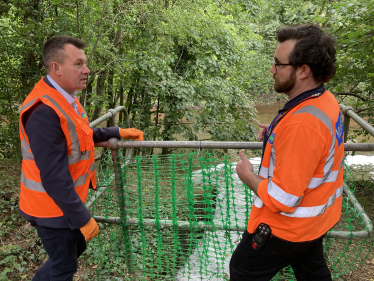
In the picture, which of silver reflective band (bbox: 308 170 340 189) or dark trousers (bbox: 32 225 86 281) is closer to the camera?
silver reflective band (bbox: 308 170 340 189)

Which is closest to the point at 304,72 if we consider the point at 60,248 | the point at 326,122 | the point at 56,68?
the point at 326,122

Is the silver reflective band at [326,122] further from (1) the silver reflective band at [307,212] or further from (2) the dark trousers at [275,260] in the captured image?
(2) the dark trousers at [275,260]

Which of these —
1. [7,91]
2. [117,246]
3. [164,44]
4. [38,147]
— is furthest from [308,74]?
[7,91]

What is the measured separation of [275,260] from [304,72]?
103 cm

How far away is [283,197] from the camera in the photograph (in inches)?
55.5

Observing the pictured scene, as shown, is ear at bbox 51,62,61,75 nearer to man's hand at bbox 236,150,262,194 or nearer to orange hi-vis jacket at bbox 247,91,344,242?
man's hand at bbox 236,150,262,194

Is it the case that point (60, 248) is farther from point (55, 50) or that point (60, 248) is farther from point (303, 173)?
point (303, 173)

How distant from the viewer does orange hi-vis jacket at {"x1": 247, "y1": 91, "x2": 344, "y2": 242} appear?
1.35 metres

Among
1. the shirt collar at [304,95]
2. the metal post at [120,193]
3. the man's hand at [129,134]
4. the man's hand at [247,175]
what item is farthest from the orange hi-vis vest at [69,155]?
the shirt collar at [304,95]

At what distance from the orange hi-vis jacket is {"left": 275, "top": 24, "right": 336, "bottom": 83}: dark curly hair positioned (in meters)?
0.13

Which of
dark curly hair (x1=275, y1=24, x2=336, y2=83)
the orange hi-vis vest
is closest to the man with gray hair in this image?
the orange hi-vis vest

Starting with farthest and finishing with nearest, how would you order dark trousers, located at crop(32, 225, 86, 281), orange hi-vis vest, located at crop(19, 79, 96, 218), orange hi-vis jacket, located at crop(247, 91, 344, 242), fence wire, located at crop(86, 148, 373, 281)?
fence wire, located at crop(86, 148, 373, 281) → dark trousers, located at crop(32, 225, 86, 281) → orange hi-vis vest, located at crop(19, 79, 96, 218) → orange hi-vis jacket, located at crop(247, 91, 344, 242)

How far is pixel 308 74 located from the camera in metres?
1.51

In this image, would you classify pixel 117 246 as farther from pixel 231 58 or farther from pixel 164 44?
pixel 231 58
